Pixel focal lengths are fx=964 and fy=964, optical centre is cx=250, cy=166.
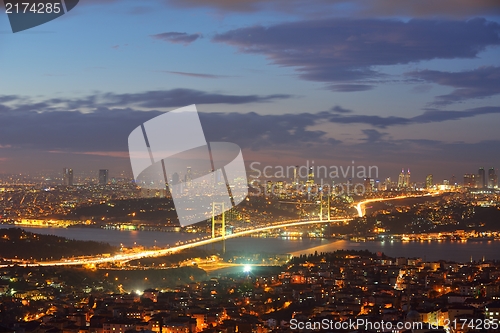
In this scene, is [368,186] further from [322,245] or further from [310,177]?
[322,245]

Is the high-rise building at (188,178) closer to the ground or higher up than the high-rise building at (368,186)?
higher up

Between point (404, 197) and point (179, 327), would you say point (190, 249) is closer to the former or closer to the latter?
point (179, 327)

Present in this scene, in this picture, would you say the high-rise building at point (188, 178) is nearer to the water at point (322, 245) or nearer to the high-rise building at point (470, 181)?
the water at point (322, 245)

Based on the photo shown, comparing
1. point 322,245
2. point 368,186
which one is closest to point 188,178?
point 322,245

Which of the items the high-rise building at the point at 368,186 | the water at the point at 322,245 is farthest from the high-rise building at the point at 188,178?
the high-rise building at the point at 368,186

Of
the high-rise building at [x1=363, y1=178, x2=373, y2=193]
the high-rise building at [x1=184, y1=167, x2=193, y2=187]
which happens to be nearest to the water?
the high-rise building at [x1=184, y1=167, x2=193, y2=187]

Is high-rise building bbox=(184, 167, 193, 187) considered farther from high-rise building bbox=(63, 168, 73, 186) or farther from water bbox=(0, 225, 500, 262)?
high-rise building bbox=(63, 168, 73, 186)

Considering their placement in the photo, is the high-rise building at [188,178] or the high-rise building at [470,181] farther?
the high-rise building at [470,181]

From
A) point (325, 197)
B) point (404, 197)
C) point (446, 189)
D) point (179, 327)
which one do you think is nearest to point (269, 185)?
point (325, 197)
